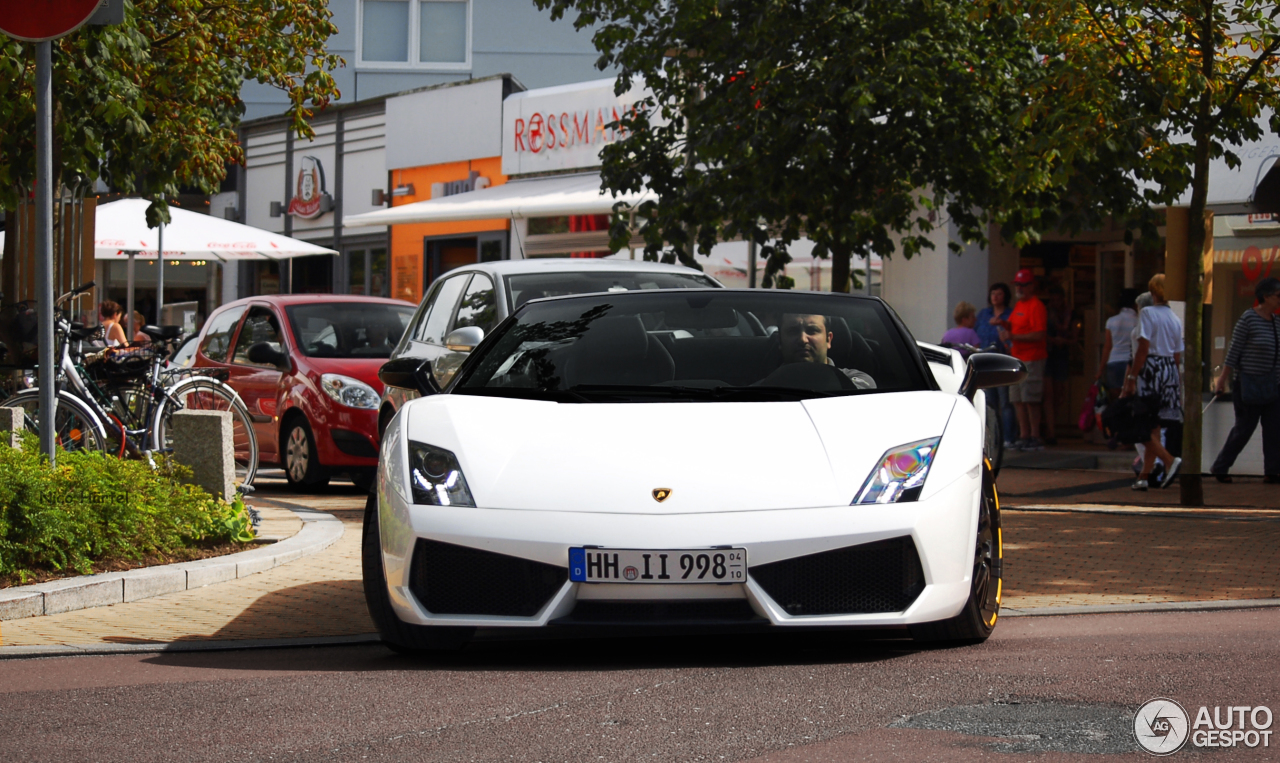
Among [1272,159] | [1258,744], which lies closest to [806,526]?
[1258,744]

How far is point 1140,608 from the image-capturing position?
23.4ft

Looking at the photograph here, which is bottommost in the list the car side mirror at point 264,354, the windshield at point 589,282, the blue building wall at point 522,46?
the car side mirror at point 264,354

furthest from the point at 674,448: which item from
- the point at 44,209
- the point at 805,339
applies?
the point at 44,209

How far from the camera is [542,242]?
26.9 metres

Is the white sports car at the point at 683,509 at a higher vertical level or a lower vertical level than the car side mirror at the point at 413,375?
lower

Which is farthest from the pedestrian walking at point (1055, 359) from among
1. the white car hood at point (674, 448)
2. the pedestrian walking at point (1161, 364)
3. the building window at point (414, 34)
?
the building window at point (414, 34)

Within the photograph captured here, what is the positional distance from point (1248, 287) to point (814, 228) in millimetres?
4463

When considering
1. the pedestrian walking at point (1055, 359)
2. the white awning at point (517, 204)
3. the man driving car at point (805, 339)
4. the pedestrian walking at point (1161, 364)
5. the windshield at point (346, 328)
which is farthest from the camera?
the white awning at point (517, 204)

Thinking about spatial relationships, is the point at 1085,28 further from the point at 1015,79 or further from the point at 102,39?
the point at 102,39

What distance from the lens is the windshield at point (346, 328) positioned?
1389cm

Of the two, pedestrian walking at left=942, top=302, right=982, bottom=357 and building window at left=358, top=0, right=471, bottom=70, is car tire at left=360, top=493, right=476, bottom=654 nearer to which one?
pedestrian walking at left=942, top=302, right=982, bottom=357

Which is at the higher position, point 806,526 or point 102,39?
point 102,39

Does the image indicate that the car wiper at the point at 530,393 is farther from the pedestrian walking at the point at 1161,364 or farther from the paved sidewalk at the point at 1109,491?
the pedestrian walking at the point at 1161,364

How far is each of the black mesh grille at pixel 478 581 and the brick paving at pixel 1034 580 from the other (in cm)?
116
